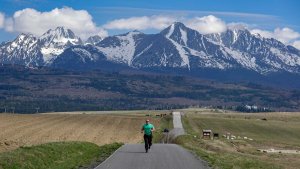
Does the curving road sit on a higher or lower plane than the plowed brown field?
higher

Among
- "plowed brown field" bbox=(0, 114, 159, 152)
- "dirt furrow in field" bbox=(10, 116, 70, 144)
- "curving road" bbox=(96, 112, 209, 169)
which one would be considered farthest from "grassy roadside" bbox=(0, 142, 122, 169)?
"dirt furrow in field" bbox=(10, 116, 70, 144)

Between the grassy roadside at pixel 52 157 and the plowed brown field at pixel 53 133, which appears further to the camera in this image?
the plowed brown field at pixel 53 133

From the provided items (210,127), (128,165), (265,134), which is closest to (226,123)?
(210,127)

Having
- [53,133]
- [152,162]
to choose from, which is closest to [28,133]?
A: [53,133]

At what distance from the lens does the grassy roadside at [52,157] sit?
30406mm

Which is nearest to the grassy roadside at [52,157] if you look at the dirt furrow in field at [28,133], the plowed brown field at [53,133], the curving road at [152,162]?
the curving road at [152,162]

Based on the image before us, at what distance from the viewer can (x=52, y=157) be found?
3631cm

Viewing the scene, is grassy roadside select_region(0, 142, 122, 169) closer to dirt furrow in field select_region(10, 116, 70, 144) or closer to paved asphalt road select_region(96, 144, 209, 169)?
paved asphalt road select_region(96, 144, 209, 169)

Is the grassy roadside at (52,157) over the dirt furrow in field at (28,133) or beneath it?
over

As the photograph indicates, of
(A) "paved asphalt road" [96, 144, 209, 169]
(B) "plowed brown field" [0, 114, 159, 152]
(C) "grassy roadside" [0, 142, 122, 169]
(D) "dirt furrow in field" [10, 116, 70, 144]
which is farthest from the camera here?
(D) "dirt furrow in field" [10, 116, 70, 144]

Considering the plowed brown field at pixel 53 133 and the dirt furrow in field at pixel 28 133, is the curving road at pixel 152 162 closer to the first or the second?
the plowed brown field at pixel 53 133

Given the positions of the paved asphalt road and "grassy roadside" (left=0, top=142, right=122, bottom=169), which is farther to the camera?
the paved asphalt road

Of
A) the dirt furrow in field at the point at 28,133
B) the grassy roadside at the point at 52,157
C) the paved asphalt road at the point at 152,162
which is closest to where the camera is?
the grassy roadside at the point at 52,157

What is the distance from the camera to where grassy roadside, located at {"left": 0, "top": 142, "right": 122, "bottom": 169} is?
3041 centimetres
